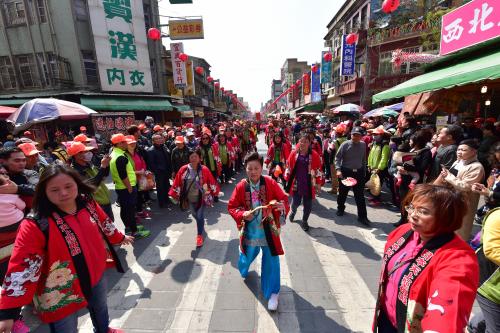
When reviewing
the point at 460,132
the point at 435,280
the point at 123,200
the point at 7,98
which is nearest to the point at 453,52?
the point at 460,132

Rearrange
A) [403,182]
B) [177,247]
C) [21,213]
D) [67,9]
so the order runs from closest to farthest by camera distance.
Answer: [21,213] < [177,247] < [403,182] < [67,9]

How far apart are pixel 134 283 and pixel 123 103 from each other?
15.5 meters

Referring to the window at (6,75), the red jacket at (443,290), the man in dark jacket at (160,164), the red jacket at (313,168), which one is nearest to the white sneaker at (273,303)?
the red jacket at (443,290)

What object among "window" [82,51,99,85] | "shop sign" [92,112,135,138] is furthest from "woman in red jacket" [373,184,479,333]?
"window" [82,51,99,85]

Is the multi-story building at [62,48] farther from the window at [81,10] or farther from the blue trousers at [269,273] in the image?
the blue trousers at [269,273]

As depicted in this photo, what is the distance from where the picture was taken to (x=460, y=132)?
4156 mm

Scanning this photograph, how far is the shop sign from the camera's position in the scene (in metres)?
13.2

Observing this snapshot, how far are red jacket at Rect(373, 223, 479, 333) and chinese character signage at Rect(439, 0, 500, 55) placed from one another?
604 cm

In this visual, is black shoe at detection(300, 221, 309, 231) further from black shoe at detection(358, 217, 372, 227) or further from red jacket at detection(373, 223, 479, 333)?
red jacket at detection(373, 223, 479, 333)

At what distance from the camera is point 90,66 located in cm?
1612

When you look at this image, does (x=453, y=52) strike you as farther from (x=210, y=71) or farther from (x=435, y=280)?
(x=210, y=71)

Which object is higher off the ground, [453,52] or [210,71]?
[210,71]

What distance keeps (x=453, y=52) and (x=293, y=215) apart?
6.16 m

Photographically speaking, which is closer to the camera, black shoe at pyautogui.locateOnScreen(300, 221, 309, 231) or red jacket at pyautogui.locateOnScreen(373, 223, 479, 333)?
red jacket at pyautogui.locateOnScreen(373, 223, 479, 333)
